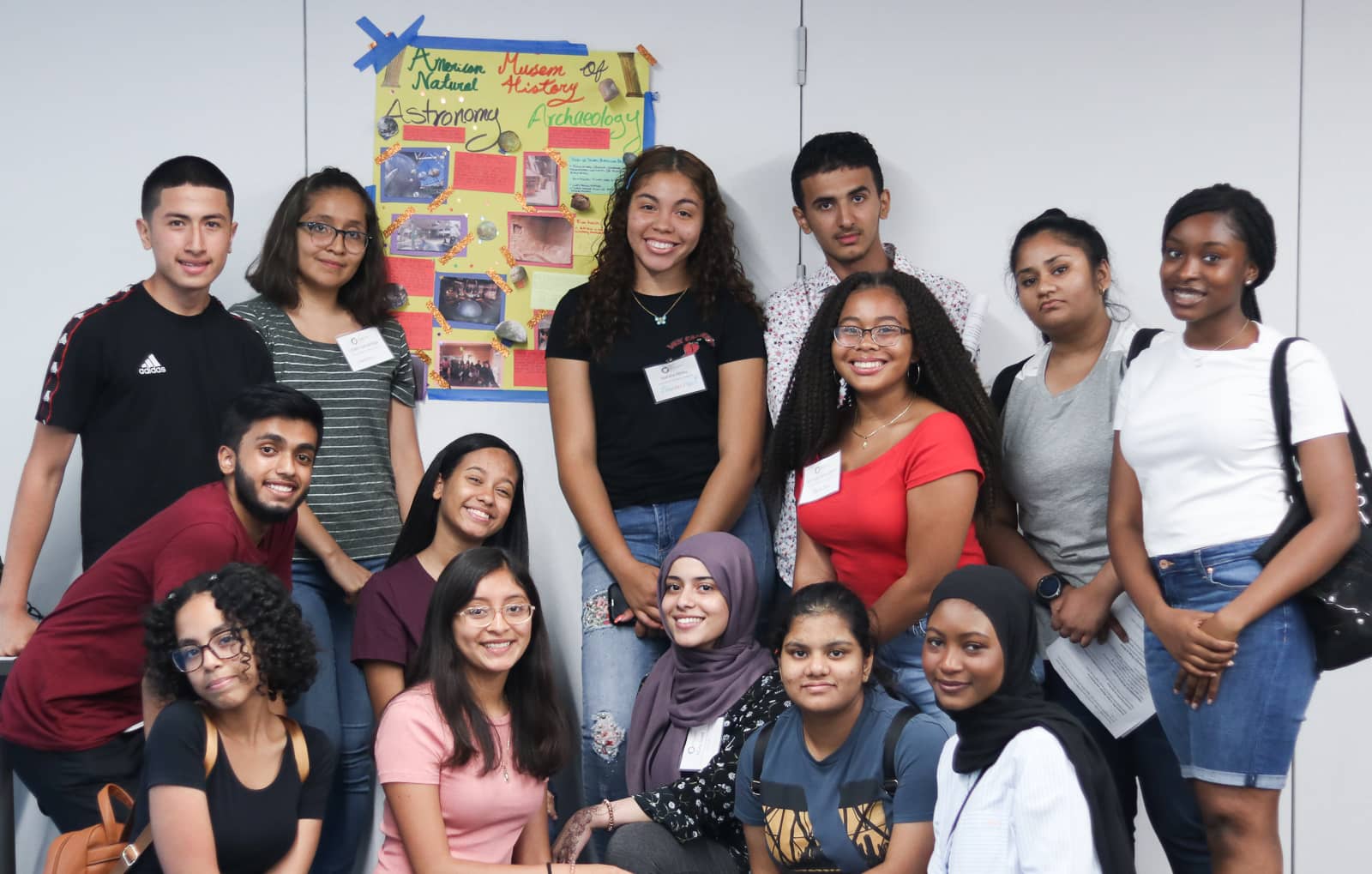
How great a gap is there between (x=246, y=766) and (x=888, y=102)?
232 centimetres

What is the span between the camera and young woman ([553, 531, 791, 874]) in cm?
237

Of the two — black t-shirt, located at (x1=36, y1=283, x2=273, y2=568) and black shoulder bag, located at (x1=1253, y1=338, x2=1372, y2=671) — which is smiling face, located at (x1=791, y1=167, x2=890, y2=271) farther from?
black t-shirt, located at (x1=36, y1=283, x2=273, y2=568)

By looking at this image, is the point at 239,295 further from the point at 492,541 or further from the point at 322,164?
the point at 492,541

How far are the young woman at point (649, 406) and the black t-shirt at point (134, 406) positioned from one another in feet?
2.72

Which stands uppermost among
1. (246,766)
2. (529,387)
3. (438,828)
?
(529,387)

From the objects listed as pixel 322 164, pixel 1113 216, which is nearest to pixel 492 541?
pixel 322 164

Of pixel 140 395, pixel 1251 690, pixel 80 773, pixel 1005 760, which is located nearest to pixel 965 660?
pixel 1005 760

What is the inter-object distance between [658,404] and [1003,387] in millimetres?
827

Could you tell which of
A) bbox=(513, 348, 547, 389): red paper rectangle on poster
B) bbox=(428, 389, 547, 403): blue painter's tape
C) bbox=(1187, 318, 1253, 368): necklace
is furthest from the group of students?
bbox=(513, 348, 547, 389): red paper rectangle on poster

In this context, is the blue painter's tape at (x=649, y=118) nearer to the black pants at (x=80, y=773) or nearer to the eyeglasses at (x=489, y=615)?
the eyeglasses at (x=489, y=615)

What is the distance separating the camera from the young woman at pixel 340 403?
291 centimetres

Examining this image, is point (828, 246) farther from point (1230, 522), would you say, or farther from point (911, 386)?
point (1230, 522)

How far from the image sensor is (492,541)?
8.98ft

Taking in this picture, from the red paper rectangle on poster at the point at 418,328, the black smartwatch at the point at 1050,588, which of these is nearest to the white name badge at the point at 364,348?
the red paper rectangle on poster at the point at 418,328
